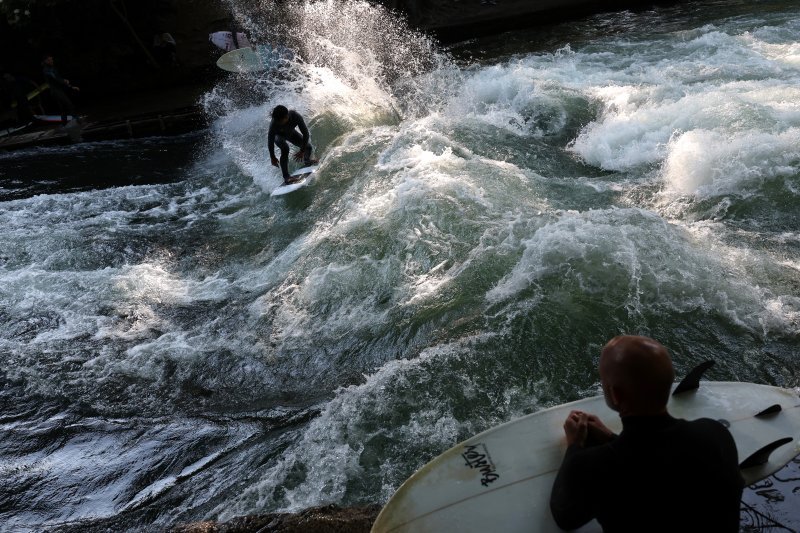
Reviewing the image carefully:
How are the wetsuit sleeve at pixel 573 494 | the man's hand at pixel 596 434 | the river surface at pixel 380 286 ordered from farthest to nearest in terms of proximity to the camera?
the river surface at pixel 380 286 < the man's hand at pixel 596 434 < the wetsuit sleeve at pixel 573 494

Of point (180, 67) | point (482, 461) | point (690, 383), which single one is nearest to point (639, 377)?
point (482, 461)

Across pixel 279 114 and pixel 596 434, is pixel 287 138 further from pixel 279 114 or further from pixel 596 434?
pixel 596 434

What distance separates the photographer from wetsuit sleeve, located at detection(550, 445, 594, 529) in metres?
2.05

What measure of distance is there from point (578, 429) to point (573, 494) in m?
0.31

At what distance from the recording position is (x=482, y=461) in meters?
2.79

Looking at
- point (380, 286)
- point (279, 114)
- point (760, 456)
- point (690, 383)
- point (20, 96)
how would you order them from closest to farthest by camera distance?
point (760, 456)
point (690, 383)
point (380, 286)
point (279, 114)
point (20, 96)

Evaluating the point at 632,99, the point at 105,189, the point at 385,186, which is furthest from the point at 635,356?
the point at 105,189

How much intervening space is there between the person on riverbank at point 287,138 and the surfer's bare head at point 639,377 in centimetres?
657

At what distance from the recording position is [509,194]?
6172 mm

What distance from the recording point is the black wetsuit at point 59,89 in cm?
1202

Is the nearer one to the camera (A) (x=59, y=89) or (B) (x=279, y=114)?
(B) (x=279, y=114)

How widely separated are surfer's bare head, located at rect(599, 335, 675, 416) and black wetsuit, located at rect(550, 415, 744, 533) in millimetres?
47

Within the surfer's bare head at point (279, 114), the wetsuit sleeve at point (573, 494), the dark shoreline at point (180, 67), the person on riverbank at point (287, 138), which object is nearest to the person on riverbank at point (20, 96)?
the dark shoreline at point (180, 67)

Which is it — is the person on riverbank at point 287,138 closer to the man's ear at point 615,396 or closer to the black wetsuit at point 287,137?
the black wetsuit at point 287,137
